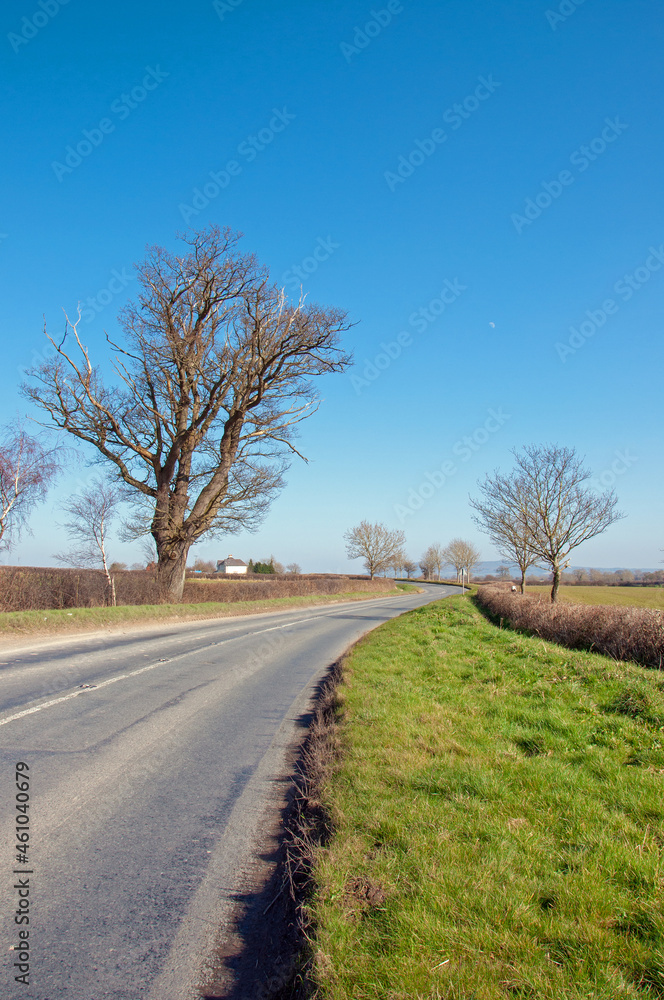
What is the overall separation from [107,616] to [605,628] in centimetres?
1395

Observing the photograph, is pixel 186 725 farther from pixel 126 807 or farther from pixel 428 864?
pixel 428 864

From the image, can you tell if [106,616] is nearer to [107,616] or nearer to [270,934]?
[107,616]

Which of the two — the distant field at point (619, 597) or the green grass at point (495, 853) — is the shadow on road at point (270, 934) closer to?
the green grass at point (495, 853)

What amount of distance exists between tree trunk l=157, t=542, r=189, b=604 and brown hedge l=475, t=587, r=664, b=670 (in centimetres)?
1357

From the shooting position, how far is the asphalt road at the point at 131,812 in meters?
2.46

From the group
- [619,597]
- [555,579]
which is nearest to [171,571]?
[555,579]

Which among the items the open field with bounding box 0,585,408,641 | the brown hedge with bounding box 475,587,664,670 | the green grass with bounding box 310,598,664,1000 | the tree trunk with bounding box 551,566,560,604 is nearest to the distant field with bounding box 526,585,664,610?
the tree trunk with bounding box 551,566,560,604

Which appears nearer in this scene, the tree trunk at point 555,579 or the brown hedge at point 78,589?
the brown hedge at point 78,589

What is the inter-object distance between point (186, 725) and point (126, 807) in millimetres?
2206

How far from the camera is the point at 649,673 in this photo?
306 inches

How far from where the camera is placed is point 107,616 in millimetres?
16766

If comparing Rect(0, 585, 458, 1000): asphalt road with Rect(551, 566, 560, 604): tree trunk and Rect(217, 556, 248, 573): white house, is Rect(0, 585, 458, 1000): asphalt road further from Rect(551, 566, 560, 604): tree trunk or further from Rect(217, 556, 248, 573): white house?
Rect(217, 556, 248, 573): white house

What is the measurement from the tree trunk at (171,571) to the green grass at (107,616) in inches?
35.0

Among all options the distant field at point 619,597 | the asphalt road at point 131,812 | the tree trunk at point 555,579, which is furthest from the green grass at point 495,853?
the distant field at point 619,597
